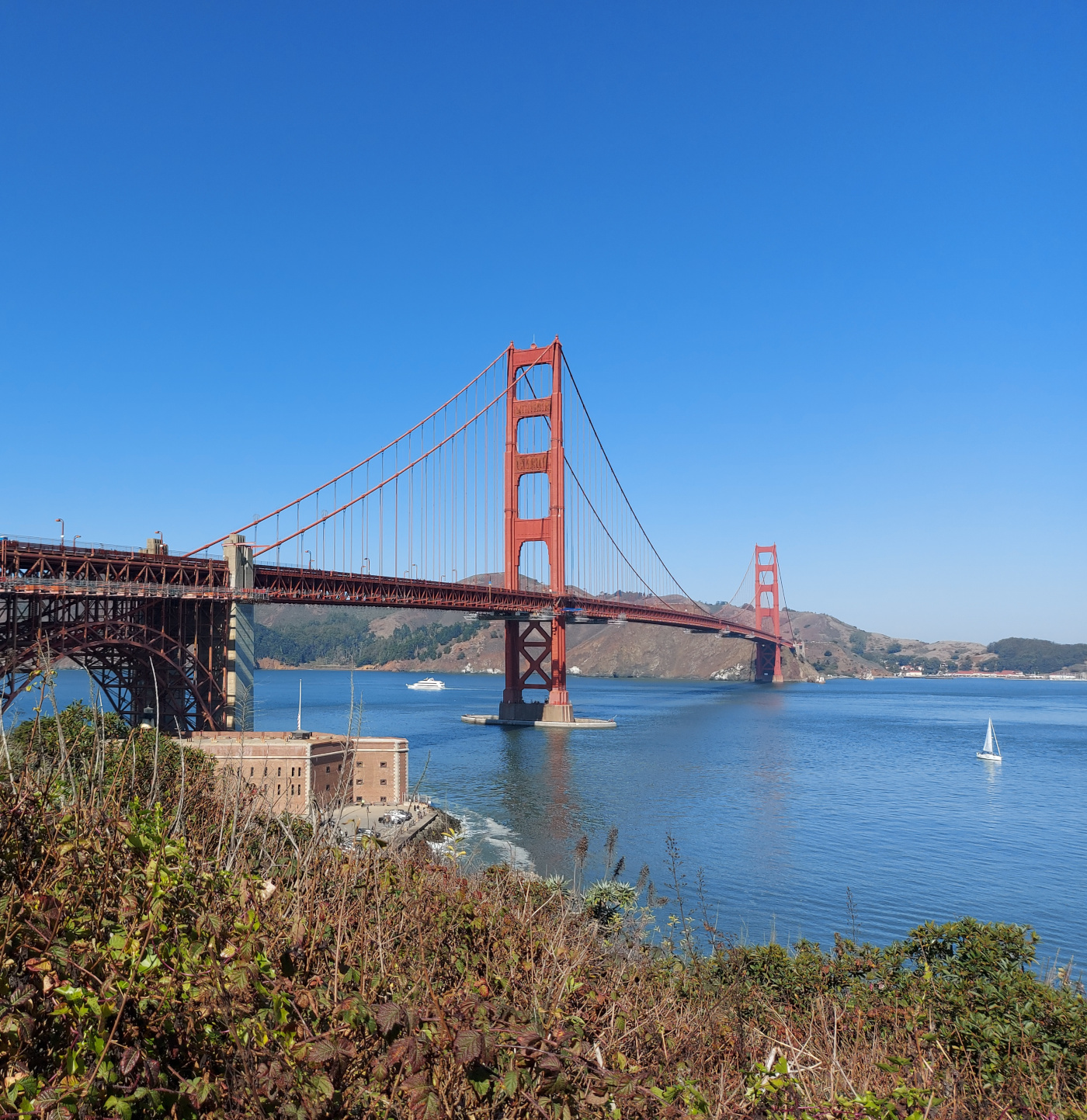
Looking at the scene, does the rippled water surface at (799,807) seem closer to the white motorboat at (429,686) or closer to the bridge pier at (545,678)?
the bridge pier at (545,678)

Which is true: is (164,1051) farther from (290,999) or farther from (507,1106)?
(507,1106)

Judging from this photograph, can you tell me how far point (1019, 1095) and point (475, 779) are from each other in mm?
34059

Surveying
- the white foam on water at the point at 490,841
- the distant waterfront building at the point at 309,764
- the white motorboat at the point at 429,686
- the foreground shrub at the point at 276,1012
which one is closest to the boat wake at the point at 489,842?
the white foam on water at the point at 490,841

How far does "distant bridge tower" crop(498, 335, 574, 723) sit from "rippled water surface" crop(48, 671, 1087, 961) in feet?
12.5

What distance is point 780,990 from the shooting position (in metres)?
12.1

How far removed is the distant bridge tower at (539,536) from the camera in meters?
63.9

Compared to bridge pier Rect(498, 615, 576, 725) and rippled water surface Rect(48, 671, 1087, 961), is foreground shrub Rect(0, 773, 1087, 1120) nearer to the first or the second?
rippled water surface Rect(48, 671, 1087, 961)

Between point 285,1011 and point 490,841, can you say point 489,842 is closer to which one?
point 490,841

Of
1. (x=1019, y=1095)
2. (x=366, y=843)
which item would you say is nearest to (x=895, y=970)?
(x=1019, y=1095)

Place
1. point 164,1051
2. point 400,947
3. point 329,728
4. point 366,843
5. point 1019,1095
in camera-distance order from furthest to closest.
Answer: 1. point 329,728
2. point 1019,1095
3. point 366,843
4. point 400,947
5. point 164,1051

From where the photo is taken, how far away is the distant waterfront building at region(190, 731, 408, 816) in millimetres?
28781

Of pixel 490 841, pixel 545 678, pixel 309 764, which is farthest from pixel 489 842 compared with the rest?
pixel 545 678

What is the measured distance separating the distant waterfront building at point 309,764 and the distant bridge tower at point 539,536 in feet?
94.4

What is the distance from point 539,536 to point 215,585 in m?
30.8
